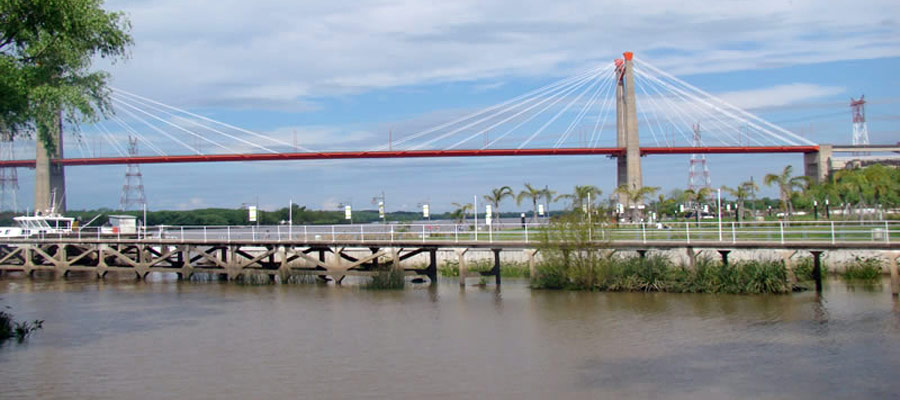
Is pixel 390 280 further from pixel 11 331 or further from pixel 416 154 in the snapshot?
pixel 416 154

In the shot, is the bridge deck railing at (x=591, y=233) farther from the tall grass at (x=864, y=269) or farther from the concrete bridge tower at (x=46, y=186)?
the concrete bridge tower at (x=46, y=186)

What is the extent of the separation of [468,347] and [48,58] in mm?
8753

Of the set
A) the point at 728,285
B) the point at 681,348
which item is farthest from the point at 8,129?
the point at 728,285

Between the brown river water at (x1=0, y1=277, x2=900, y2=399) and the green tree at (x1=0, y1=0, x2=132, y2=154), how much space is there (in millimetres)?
4136

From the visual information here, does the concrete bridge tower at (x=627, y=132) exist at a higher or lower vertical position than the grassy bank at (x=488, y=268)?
higher

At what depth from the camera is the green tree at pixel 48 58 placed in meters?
13.0

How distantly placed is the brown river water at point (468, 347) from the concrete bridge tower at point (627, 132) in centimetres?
1896

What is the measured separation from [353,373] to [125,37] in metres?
7.41

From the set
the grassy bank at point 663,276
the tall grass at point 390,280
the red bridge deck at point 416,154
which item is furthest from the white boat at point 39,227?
the grassy bank at point 663,276

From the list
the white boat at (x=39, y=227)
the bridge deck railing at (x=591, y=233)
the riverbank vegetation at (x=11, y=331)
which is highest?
the white boat at (x=39, y=227)

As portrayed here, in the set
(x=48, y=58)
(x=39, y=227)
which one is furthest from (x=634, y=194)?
(x=48, y=58)

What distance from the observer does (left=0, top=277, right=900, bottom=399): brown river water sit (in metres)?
11.7

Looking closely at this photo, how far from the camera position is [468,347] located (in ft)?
48.4

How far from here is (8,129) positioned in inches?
552
